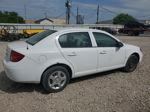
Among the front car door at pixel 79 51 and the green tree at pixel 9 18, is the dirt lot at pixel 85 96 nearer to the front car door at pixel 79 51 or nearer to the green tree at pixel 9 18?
the front car door at pixel 79 51

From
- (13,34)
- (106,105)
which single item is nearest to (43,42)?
(106,105)

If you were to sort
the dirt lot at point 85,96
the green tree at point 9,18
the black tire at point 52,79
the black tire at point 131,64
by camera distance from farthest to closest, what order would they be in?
the green tree at point 9,18
the black tire at point 131,64
the black tire at point 52,79
the dirt lot at point 85,96

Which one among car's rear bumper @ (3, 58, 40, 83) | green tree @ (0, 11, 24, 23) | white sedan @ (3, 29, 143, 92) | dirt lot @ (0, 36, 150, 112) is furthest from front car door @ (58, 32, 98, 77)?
green tree @ (0, 11, 24, 23)

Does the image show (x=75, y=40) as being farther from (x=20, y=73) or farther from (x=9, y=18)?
(x=9, y=18)

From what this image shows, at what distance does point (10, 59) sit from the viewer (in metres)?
3.31

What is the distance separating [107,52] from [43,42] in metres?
1.87

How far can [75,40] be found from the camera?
3787 mm

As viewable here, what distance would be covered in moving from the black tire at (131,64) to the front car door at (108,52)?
1.30 ft

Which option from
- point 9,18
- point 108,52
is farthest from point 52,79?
point 9,18

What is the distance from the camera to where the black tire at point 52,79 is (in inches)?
133

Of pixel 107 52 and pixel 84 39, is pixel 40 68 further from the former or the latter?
pixel 107 52

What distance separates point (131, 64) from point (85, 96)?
7.94ft

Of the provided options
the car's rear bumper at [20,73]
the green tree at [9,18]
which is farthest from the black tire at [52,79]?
the green tree at [9,18]

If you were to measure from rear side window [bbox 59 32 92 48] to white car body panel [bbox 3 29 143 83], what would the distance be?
0.09 m
